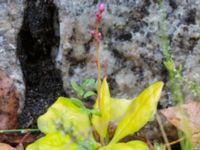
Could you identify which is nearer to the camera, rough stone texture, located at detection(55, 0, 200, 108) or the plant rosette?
the plant rosette

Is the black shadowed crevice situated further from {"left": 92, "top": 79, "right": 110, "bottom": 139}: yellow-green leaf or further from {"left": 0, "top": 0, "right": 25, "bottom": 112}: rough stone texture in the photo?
{"left": 92, "top": 79, "right": 110, "bottom": 139}: yellow-green leaf

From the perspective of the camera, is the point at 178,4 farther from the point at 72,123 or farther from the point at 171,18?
the point at 72,123

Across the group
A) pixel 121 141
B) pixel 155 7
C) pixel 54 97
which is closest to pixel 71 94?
pixel 54 97

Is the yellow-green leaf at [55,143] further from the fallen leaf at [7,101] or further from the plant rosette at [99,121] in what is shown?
the fallen leaf at [7,101]

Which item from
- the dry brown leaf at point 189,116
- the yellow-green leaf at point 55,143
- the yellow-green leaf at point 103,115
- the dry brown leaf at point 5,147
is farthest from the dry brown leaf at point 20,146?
the dry brown leaf at point 189,116

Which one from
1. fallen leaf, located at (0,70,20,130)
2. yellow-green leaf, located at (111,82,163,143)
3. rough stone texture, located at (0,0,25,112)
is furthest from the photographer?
rough stone texture, located at (0,0,25,112)

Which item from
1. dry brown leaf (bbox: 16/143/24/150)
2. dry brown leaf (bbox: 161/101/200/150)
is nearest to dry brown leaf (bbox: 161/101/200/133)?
dry brown leaf (bbox: 161/101/200/150)
